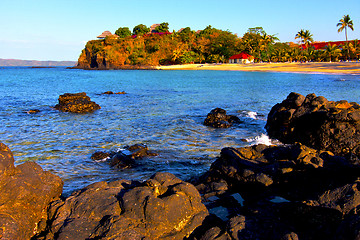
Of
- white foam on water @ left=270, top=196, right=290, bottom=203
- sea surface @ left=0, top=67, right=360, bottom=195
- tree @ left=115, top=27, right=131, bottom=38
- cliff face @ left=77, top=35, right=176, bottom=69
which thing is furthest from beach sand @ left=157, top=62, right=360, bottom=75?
tree @ left=115, top=27, right=131, bottom=38

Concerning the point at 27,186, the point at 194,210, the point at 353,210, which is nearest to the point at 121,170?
the point at 27,186

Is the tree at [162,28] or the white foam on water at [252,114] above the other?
the tree at [162,28]

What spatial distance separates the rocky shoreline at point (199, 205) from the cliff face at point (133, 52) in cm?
11885

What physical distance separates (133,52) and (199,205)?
4819 inches

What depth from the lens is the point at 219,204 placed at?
5.86 meters

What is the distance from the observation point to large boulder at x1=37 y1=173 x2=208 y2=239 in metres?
4.28

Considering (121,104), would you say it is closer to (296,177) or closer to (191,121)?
(191,121)

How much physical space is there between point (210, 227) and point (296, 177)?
280 centimetres

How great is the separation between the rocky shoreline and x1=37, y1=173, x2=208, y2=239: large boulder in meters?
0.02

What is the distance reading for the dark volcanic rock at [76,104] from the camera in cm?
2091

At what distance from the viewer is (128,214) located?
4.50 m

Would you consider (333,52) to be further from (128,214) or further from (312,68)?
(128,214)

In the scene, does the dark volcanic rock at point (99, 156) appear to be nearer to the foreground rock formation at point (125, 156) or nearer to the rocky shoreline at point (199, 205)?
the foreground rock formation at point (125, 156)

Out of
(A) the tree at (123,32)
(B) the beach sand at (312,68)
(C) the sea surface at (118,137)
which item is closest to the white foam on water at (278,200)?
(C) the sea surface at (118,137)
